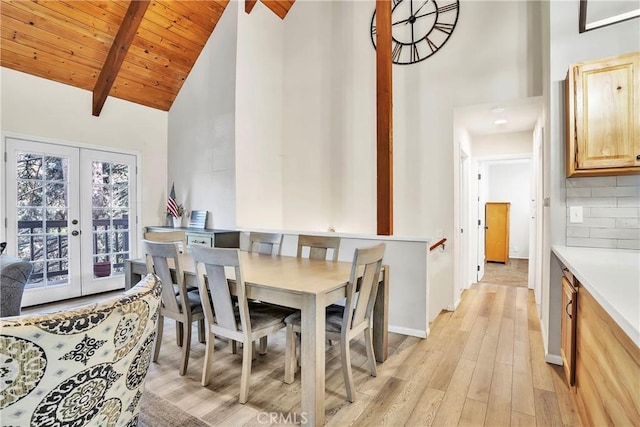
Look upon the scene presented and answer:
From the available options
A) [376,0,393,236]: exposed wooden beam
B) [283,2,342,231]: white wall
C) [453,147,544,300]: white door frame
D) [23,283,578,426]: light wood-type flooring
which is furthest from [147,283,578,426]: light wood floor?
[283,2,342,231]: white wall

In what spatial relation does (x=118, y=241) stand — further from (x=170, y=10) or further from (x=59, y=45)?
(x=170, y=10)

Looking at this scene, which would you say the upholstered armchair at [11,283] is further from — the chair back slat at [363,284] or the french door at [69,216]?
the chair back slat at [363,284]

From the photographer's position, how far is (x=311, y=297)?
5.80ft

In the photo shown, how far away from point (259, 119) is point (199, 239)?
1.81 meters

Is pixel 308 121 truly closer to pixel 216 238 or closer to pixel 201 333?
pixel 216 238

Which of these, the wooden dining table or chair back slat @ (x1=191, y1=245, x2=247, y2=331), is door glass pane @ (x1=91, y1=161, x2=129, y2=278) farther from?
chair back slat @ (x1=191, y1=245, x2=247, y2=331)

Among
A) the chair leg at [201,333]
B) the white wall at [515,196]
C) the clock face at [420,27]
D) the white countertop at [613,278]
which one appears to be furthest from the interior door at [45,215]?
the white wall at [515,196]

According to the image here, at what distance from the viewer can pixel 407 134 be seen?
154 inches

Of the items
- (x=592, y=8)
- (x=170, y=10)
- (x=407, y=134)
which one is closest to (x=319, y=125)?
(x=407, y=134)

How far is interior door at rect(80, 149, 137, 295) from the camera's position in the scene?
432 centimetres

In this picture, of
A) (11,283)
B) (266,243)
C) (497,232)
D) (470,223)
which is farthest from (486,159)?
(11,283)

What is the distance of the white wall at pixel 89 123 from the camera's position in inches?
146

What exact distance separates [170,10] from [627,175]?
481 centimetres

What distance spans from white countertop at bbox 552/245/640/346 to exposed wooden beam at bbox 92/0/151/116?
14.8ft
